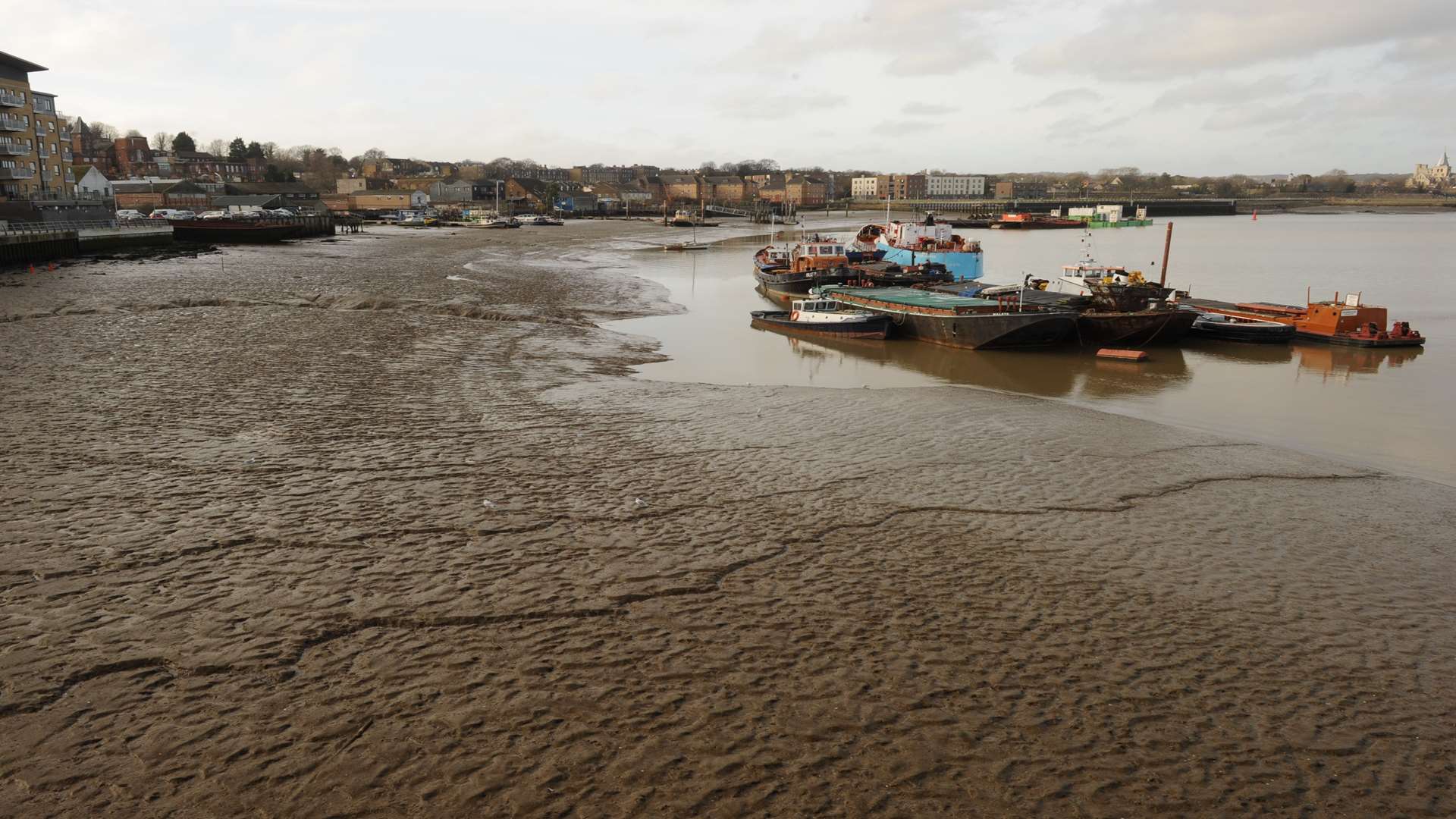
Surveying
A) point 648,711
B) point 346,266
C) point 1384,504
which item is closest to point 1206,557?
point 1384,504

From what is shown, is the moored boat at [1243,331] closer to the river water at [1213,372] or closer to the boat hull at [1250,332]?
the boat hull at [1250,332]

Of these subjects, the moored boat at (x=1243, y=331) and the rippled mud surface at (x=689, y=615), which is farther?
the moored boat at (x=1243, y=331)

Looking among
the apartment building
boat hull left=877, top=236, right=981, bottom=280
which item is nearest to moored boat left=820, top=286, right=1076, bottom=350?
boat hull left=877, top=236, right=981, bottom=280

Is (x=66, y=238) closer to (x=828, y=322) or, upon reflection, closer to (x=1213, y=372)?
(x=828, y=322)

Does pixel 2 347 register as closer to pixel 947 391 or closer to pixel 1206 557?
pixel 947 391

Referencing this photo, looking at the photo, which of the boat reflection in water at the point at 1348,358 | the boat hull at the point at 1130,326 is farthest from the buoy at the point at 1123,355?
the boat reflection in water at the point at 1348,358

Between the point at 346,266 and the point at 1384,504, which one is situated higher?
the point at 346,266

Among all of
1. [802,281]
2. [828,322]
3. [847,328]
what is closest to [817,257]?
[802,281]
